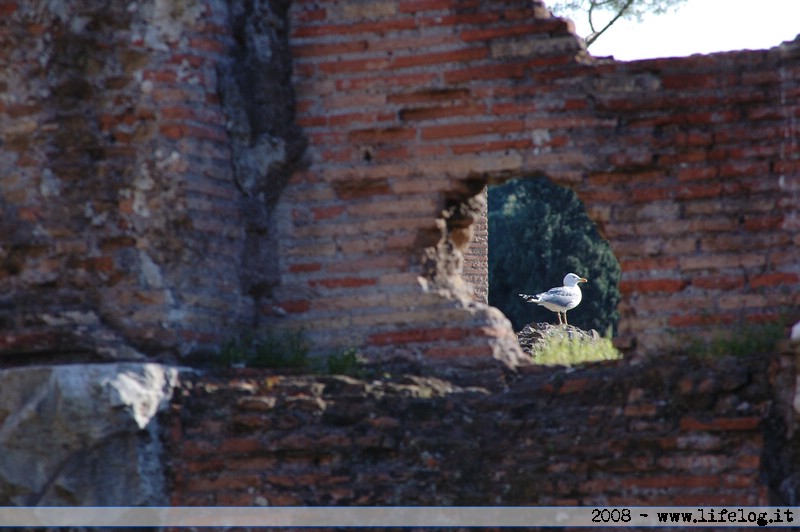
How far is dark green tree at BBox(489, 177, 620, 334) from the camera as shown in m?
21.4

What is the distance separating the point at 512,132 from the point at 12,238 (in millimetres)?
2272

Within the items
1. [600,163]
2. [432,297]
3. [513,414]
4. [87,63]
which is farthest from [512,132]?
[87,63]

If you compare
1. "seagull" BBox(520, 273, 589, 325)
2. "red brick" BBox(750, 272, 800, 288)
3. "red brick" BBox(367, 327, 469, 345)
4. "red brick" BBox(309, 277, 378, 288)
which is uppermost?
"red brick" BBox(750, 272, 800, 288)

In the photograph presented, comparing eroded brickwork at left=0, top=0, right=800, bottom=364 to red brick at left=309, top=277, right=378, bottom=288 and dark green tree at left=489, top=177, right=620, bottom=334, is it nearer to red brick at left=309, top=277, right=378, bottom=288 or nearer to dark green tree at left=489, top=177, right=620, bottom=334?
red brick at left=309, top=277, right=378, bottom=288

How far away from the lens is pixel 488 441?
5.78 metres

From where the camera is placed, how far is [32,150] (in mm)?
6207

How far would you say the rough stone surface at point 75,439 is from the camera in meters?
5.57

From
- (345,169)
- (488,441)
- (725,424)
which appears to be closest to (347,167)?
(345,169)

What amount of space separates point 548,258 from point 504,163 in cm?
1600

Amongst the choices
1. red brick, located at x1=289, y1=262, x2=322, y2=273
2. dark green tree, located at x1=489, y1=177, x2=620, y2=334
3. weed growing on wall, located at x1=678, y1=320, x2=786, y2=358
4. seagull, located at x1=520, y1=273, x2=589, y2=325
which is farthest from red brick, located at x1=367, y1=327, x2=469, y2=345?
dark green tree, located at x1=489, y1=177, x2=620, y2=334

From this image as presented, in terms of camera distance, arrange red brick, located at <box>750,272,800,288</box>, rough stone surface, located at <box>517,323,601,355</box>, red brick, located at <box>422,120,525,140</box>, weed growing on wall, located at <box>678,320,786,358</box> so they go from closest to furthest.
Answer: weed growing on wall, located at <box>678,320,786,358</box> → red brick, located at <box>750,272,800,288</box> → red brick, located at <box>422,120,525,140</box> → rough stone surface, located at <box>517,323,601,355</box>

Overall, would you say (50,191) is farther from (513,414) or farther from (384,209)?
(513,414)

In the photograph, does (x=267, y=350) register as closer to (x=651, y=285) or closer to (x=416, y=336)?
(x=416, y=336)

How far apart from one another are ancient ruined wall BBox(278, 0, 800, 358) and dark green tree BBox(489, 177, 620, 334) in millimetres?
14880
